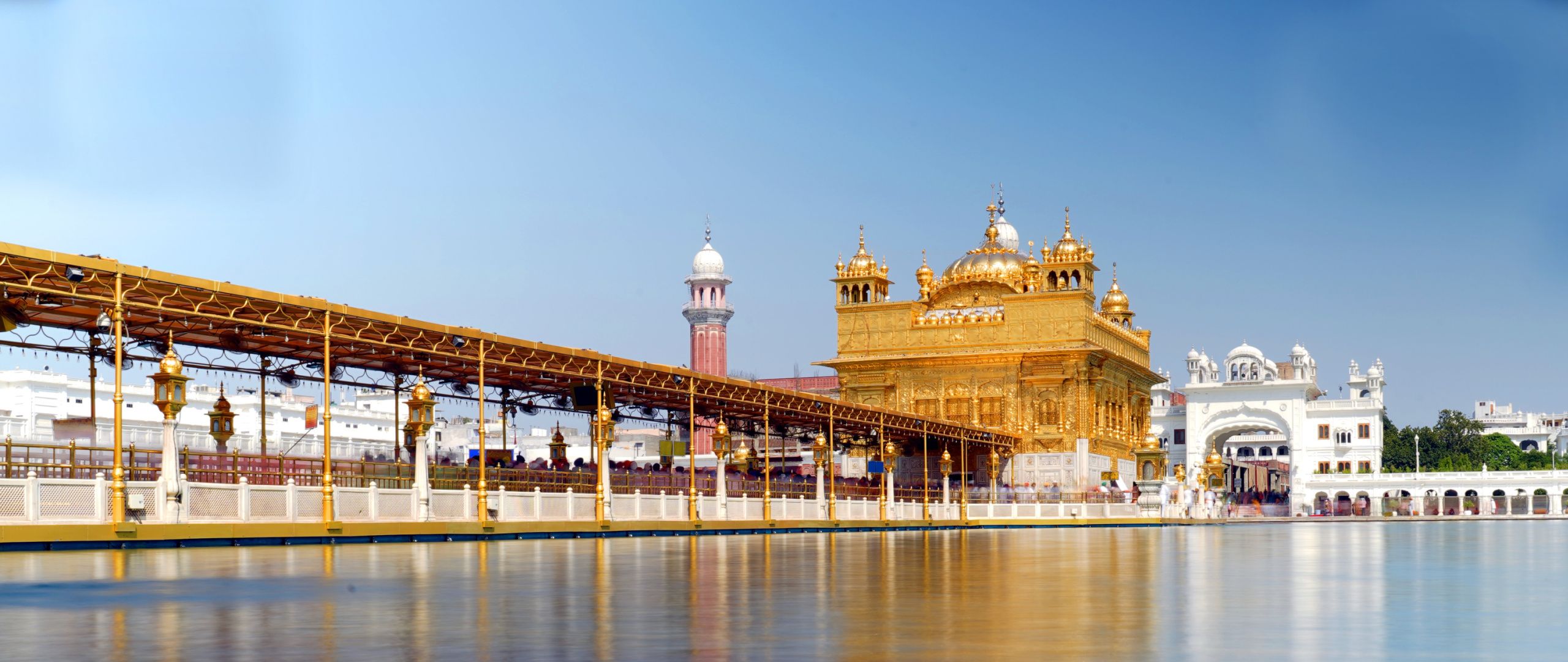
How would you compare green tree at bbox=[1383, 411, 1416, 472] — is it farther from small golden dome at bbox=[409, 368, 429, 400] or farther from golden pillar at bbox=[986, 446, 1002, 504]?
small golden dome at bbox=[409, 368, 429, 400]

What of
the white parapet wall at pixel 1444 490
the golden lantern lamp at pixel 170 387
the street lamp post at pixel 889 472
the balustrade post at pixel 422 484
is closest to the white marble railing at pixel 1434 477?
the white parapet wall at pixel 1444 490

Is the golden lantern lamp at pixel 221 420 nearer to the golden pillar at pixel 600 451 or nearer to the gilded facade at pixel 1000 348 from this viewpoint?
the golden pillar at pixel 600 451

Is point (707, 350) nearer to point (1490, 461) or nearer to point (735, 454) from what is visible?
point (1490, 461)

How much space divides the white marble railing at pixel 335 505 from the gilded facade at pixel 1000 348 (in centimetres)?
2187

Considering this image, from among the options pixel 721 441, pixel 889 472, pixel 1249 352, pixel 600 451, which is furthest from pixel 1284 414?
pixel 600 451

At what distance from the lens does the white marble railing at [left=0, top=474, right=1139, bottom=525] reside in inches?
716

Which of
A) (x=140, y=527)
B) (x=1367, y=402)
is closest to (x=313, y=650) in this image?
(x=140, y=527)

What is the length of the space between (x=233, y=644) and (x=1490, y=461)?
104 meters

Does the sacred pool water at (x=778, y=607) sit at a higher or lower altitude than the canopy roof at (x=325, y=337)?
lower

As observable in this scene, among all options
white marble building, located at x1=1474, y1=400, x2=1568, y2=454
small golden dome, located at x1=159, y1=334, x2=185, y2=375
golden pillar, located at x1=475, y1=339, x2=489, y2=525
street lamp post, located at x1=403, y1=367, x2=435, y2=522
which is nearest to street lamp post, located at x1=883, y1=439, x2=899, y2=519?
golden pillar, located at x1=475, y1=339, x2=489, y2=525

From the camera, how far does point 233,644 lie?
6.22 meters

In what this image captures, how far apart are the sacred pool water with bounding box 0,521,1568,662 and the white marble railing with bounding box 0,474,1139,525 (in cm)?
285

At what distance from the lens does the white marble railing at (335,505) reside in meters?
18.2

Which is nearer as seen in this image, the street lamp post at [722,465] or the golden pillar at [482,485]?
the golden pillar at [482,485]
